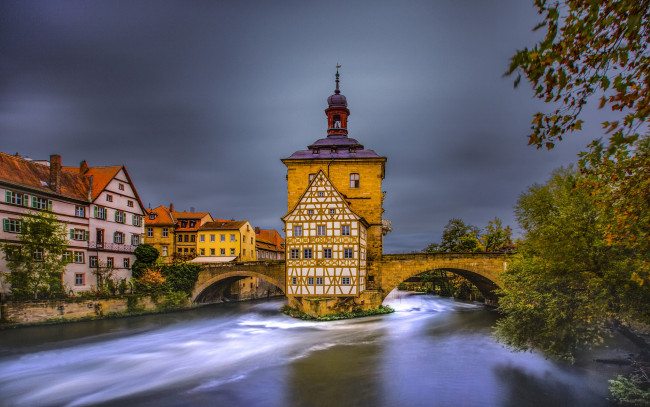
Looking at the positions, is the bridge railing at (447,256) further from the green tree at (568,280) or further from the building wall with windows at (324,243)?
the green tree at (568,280)

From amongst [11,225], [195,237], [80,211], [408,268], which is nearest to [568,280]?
[408,268]

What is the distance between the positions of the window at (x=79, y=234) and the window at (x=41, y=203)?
2380 mm

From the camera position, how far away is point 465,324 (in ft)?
91.5

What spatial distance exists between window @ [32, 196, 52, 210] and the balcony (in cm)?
404

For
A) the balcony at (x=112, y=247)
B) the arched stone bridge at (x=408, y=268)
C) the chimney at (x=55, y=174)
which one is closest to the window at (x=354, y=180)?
the arched stone bridge at (x=408, y=268)

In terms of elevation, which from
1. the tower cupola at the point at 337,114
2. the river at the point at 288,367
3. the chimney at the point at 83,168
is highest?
the tower cupola at the point at 337,114

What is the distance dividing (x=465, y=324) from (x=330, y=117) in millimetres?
20659

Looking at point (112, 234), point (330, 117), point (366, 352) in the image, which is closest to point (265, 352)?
point (366, 352)

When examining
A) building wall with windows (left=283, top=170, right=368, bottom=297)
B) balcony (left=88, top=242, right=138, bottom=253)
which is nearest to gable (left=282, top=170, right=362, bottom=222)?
building wall with windows (left=283, top=170, right=368, bottom=297)

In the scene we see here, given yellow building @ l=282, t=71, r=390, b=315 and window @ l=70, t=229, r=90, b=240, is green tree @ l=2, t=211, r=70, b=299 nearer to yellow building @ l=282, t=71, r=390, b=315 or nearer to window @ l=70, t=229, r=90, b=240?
window @ l=70, t=229, r=90, b=240

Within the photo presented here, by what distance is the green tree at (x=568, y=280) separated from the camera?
1154 centimetres

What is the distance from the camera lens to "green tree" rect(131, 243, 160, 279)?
34281mm

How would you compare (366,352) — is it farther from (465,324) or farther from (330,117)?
(330,117)

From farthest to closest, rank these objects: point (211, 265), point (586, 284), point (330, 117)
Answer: point (330, 117)
point (211, 265)
point (586, 284)
